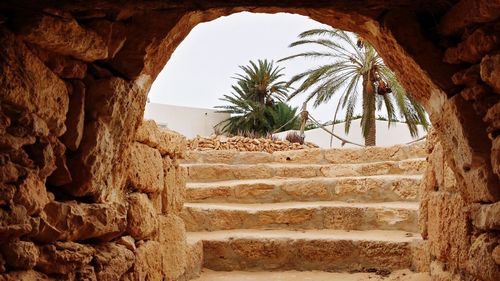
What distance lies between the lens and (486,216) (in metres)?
1.98

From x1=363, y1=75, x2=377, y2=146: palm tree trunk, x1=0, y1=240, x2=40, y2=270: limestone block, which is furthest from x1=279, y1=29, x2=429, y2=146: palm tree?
x1=0, y1=240, x2=40, y2=270: limestone block

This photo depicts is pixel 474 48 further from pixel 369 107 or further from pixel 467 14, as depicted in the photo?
pixel 369 107

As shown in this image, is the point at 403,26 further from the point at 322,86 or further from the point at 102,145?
the point at 322,86


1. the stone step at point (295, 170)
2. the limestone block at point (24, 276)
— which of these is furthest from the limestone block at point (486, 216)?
the stone step at point (295, 170)

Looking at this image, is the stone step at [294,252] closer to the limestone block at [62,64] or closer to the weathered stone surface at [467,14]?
the weathered stone surface at [467,14]

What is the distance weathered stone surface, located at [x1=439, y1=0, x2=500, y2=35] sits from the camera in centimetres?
170

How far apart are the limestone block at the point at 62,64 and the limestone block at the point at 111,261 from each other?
697 millimetres

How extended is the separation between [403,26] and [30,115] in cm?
145

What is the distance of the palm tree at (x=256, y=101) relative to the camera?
16.9 m

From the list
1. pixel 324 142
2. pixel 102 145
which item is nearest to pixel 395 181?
pixel 102 145

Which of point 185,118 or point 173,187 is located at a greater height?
point 185,118

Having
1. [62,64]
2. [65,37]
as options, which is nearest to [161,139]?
[62,64]

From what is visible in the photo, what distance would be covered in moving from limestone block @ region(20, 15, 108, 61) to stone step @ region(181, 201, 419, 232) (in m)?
2.69

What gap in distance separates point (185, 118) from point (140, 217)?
13318mm
